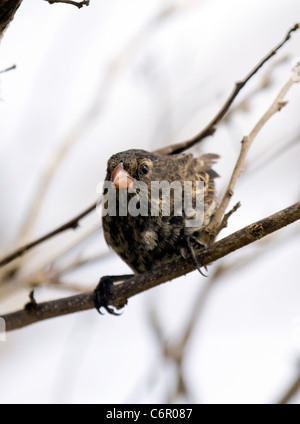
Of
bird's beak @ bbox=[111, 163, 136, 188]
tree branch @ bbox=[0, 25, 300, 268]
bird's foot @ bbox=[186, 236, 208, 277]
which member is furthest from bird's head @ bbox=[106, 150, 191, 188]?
bird's foot @ bbox=[186, 236, 208, 277]

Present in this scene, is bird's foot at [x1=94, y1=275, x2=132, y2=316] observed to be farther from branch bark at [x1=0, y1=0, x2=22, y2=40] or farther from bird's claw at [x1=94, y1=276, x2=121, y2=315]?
branch bark at [x1=0, y1=0, x2=22, y2=40]

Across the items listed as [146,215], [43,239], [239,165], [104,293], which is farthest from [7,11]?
[104,293]

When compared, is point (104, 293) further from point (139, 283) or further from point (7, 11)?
point (7, 11)

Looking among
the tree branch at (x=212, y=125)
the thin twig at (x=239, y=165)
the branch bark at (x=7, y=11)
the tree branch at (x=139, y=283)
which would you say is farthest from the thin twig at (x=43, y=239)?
the branch bark at (x=7, y=11)

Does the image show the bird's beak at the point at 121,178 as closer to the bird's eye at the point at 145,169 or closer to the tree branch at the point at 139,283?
the bird's eye at the point at 145,169
